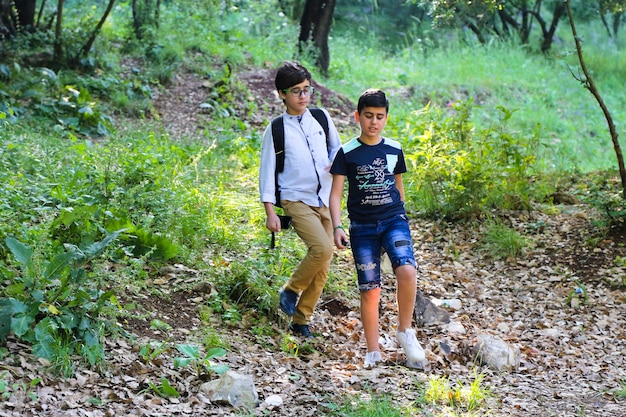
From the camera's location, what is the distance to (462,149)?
793 cm

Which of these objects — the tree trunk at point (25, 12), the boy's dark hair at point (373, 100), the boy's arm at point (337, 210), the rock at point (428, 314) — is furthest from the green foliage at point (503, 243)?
the tree trunk at point (25, 12)

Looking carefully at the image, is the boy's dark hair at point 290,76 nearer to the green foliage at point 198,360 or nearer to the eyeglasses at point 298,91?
the eyeglasses at point 298,91

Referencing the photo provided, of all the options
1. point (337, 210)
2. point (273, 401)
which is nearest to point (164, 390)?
point (273, 401)

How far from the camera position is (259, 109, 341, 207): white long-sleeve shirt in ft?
15.6

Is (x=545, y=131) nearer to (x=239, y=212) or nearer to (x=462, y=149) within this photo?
(x=462, y=149)

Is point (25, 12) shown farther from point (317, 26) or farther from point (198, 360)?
point (198, 360)

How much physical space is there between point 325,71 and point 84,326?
417 inches

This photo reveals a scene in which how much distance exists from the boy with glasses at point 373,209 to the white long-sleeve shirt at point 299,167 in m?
0.22

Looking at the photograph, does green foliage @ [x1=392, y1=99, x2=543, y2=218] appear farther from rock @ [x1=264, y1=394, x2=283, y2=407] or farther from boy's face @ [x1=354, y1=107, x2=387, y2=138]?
rock @ [x1=264, y1=394, x2=283, y2=407]

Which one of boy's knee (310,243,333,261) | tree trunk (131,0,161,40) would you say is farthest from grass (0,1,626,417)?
boy's knee (310,243,333,261)

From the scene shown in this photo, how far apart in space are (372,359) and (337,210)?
95 cm

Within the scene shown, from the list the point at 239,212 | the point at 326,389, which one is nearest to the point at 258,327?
the point at 326,389

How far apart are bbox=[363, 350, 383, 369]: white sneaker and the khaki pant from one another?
58 cm

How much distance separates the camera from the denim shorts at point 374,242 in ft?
14.8
